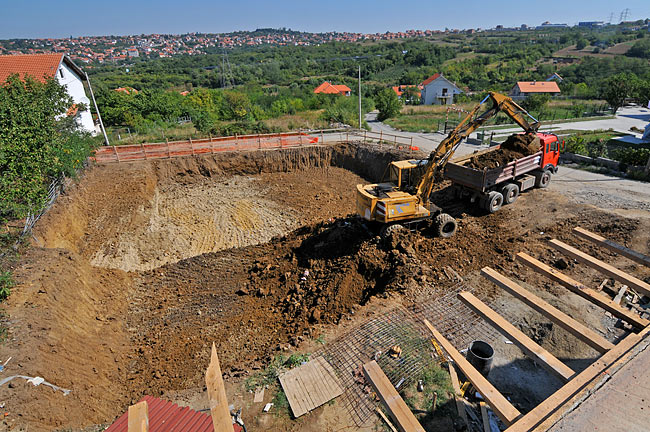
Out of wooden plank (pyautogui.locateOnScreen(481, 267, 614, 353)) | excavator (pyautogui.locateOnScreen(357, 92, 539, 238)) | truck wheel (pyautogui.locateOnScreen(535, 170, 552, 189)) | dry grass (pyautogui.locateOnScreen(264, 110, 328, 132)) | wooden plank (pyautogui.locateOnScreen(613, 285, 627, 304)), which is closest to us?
wooden plank (pyautogui.locateOnScreen(481, 267, 614, 353))

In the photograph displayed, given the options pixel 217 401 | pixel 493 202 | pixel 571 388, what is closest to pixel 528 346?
pixel 571 388

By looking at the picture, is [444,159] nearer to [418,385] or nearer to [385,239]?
[385,239]

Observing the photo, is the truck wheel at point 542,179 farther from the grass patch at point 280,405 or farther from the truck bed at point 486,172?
the grass patch at point 280,405

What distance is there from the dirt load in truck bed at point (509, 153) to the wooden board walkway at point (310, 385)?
10299 mm

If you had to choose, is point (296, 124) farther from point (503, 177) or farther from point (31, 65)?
point (31, 65)

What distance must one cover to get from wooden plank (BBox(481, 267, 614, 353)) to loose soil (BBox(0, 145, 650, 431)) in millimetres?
3975

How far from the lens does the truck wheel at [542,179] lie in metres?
15.0

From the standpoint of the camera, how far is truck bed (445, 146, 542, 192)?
1287 centimetres

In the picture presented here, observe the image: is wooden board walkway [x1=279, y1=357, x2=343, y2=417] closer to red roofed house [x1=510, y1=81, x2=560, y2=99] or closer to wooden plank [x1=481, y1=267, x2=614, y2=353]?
wooden plank [x1=481, y1=267, x2=614, y2=353]

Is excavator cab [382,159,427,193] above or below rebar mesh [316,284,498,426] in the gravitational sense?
above

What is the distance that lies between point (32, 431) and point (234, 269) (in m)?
7.10

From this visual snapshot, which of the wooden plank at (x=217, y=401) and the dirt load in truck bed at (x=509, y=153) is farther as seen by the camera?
the dirt load in truck bed at (x=509, y=153)

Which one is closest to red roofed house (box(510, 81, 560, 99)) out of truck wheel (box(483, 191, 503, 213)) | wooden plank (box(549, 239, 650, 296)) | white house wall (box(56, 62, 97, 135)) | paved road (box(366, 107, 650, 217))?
paved road (box(366, 107, 650, 217))

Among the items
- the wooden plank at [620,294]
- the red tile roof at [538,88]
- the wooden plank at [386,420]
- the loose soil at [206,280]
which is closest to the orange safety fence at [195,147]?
the loose soil at [206,280]
